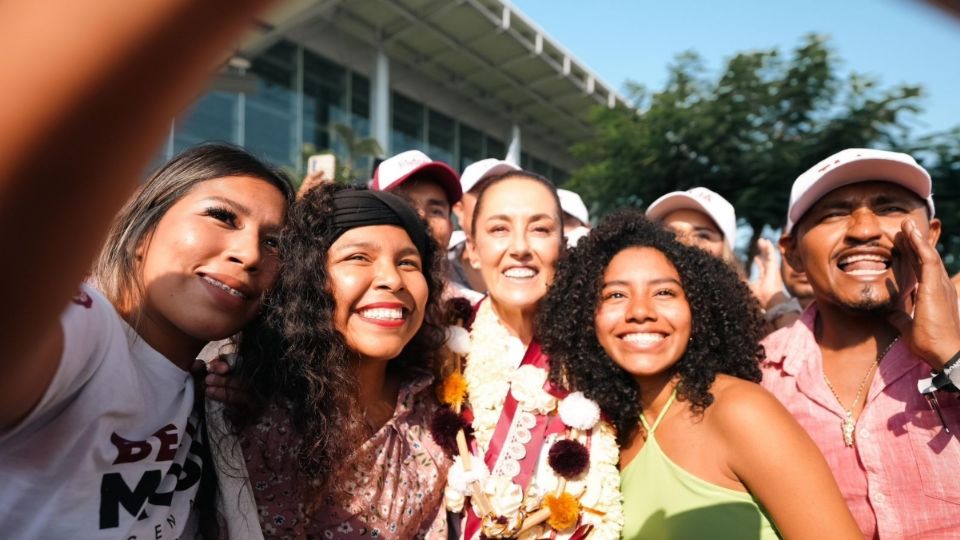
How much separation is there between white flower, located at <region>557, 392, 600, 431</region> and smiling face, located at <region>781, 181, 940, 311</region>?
3.40 feet

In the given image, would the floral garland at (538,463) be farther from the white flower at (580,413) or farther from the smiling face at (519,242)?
the smiling face at (519,242)

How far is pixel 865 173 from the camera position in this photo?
2535mm

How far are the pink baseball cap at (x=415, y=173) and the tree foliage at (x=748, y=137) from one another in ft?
29.6

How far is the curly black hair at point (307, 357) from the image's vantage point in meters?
2.21

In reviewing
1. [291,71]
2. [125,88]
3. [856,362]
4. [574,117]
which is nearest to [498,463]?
[856,362]

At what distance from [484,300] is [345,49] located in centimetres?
1596

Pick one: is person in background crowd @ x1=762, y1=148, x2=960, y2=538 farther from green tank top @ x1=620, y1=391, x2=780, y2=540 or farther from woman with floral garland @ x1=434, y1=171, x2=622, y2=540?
woman with floral garland @ x1=434, y1=171, x2=622, y2=540

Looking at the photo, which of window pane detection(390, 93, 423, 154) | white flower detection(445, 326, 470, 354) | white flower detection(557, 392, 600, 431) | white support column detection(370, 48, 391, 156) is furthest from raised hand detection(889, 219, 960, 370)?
window pane detection(390, 93, 423, 154)

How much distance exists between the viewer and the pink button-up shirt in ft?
7.10

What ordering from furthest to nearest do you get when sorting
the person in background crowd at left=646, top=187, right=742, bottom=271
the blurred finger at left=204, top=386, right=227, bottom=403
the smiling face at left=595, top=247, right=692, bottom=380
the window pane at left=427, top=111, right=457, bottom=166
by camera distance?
1. the window pane at left=427, top=111, right=457, bottom=166
2. the person in background crowd at left=646, top=187, right=742, bottom=271
3. the smiling face at left=595, top=247, right=692, bottom=380
4. the blurred finger at left=204, top=386, right=227, bottom=403

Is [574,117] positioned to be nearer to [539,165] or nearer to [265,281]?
[539,165]

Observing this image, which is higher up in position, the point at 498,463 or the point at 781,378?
the point at 781,378

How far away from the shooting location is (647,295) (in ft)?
8.65

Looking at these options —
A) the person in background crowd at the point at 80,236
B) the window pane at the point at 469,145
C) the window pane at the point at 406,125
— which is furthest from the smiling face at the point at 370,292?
the window pane at the point at 469,145
